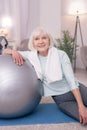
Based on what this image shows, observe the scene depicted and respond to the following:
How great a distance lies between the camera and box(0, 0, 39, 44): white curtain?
5840mm

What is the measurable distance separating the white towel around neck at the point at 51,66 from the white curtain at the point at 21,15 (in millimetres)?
3495

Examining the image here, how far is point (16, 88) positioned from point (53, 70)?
0.39 m

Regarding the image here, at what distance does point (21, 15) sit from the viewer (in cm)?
607

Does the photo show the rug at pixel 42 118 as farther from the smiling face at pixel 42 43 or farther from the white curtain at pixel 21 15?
the white curtain at pixel 21 15

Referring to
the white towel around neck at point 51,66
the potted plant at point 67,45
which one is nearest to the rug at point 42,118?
the white towel around neck at point 51,66

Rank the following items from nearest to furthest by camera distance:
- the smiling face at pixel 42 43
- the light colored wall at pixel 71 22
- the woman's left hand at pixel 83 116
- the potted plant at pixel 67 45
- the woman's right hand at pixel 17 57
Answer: the woman's left hand at pixel 83 116
the woman's right hand at pixel 17 57
the smiling face at pixel 42 43
the potted plant at pixel 67 45
the light colored wall at pixel 71 22

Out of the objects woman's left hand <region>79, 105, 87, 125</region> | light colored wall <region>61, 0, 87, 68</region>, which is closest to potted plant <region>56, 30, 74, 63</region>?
light colored wall <region>61, 0, 87, 68</region>

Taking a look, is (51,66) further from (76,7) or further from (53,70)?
(76,7)

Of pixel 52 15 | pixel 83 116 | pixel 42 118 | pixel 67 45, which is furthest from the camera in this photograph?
pixel 52 15

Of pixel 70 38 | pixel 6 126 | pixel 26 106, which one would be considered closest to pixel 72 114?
pixel 26 106

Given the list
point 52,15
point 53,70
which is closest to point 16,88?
point 53,70

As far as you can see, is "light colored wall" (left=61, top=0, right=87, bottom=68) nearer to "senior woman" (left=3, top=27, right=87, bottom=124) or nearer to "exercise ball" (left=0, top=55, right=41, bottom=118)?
"senior woman" (left=3, top=27, right=87, bottom=124)

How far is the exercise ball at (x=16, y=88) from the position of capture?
2217mm

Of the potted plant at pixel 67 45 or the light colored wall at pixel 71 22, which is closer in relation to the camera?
the potted plant at pixel 67 45
